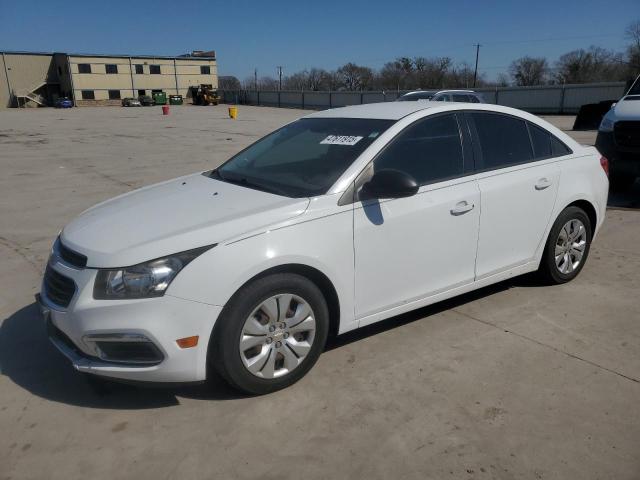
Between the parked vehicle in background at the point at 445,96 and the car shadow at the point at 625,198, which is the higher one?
the parked vehicle in background at the point at 445,96

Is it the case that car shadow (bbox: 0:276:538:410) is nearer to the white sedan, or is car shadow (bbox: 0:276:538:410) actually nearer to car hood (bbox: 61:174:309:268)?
the white sedan

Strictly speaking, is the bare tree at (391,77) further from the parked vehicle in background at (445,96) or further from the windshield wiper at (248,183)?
the windshield wiper at (248,183)

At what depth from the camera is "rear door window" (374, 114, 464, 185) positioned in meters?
3.55

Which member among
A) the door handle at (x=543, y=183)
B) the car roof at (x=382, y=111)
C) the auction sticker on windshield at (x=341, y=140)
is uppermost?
the car roof at (x=382, y=111)

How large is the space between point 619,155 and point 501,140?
4.77 meters

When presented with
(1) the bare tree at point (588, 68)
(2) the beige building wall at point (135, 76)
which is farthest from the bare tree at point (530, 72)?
(2) the beige building wall at point (135, 76)

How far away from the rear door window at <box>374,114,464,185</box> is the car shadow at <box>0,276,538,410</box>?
3.84 ft

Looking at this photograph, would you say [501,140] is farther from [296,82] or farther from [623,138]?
[296,82]

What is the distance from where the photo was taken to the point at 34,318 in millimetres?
4250

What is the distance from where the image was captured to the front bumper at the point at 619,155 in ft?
Answer: 25.0

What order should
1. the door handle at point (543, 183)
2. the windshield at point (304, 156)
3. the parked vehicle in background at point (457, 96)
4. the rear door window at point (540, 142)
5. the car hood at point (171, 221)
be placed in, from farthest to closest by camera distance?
the parked vehicle in background at point (457, 96)
the rear door window at point (540, 142)
the door handle at point (543, 183)
the windshield at point (304, 156)
the car hood at point (171, 221)

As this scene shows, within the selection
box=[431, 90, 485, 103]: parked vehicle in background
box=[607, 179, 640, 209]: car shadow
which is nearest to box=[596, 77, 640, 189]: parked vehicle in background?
box=[607, 179, 640, 209]: car shadow

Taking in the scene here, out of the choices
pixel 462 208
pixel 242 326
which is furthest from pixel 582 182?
pixel 242 326

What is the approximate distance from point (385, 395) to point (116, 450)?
4.89 ft
